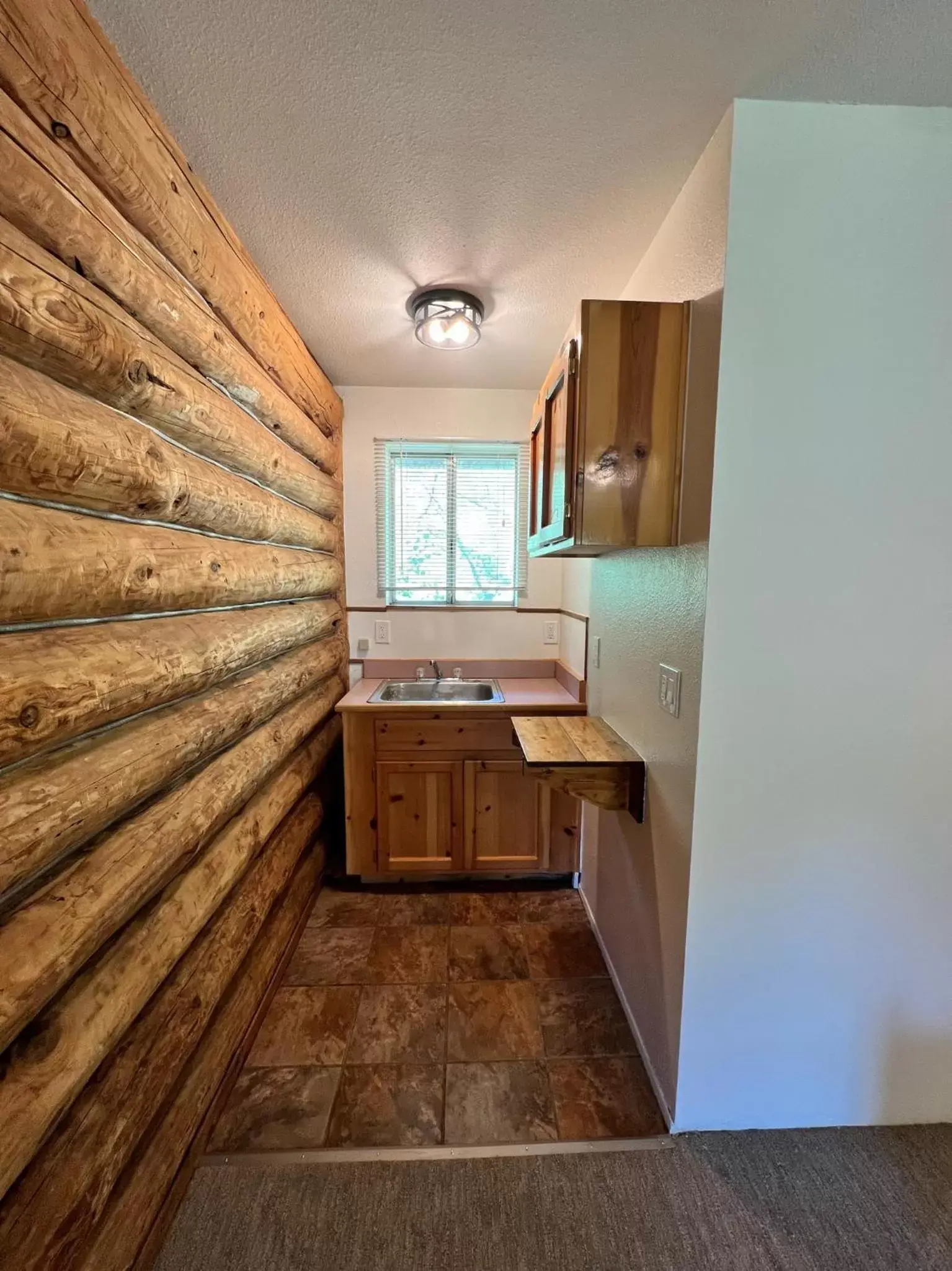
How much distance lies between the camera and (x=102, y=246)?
88cm

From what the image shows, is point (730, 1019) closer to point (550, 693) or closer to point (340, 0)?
point (550, 693)

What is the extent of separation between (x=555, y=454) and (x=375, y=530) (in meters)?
1.41

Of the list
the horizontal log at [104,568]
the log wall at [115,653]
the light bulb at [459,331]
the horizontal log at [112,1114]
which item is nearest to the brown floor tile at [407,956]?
the log wall at [115,653]

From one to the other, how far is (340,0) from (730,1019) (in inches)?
94.0

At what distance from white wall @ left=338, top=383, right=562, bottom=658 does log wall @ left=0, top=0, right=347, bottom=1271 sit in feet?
3.81

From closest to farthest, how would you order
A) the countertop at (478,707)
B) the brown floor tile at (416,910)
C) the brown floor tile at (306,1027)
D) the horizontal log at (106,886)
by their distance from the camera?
the horizontal log at (106,886) < the brown floor tile at (306,1027) < the brown floor tile at (416,910) < the countertop at (478,707)

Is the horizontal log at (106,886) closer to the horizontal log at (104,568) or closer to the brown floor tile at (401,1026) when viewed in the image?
the horizontal log at (104,568)

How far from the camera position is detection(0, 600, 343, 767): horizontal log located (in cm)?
71

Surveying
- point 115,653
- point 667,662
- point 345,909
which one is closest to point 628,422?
point 667,662

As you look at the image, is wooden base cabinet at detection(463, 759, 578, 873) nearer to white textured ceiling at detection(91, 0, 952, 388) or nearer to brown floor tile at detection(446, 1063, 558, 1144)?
brown floor tile at detection(446, 1063, 558, 1144)

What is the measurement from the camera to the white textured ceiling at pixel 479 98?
0.90m

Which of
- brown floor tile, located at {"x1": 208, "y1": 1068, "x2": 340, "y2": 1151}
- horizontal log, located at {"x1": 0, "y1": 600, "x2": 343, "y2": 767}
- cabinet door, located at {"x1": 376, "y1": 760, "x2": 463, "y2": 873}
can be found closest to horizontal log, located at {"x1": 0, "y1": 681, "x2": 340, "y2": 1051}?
horizontal log, located at {"x1": 0, "y1": 600, "x2": 343, "y2": 767}

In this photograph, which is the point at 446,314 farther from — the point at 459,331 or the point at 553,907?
the point at 553,907

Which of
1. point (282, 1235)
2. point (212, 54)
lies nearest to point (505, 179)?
point (212, 54)
